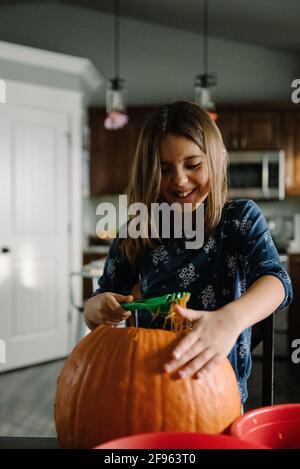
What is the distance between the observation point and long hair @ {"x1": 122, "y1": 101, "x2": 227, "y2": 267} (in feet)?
2.61

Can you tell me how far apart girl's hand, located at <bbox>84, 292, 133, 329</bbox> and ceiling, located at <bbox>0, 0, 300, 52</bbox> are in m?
3.66

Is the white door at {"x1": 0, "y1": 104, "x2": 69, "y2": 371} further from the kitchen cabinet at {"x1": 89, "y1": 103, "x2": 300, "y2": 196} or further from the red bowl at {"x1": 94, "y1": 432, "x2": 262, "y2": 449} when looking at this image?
the red bowl at {"x1": 94, "y1": 432, "x2": 262, "y2": 449}

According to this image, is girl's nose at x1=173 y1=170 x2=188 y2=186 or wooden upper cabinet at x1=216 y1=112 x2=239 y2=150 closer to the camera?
girl's nose at x1=173 y1=170 x2=188 y2=186

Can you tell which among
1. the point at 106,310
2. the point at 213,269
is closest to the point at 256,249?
the point at 213,269

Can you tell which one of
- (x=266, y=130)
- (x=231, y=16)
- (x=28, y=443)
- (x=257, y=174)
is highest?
(x=231, y=16)

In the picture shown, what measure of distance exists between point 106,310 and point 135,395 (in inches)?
6.8

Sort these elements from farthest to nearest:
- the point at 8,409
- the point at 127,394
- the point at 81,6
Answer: the point at 81,6 → the point at 8,409 → the point at 127,394

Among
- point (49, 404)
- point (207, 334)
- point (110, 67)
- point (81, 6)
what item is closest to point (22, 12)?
point (81, 6)

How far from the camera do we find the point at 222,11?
13.5 ft

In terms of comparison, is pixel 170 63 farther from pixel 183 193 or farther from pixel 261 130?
pixel 183 193

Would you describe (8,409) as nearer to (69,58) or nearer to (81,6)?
(69,58)

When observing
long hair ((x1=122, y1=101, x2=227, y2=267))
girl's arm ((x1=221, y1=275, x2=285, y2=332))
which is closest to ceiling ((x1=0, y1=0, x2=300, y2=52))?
long hair ((x1=122, y1=101, x2=227, y2=267))

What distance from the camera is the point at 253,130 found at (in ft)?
14.8
